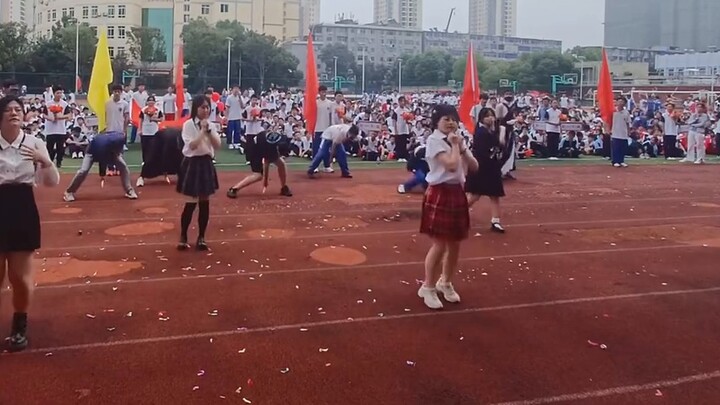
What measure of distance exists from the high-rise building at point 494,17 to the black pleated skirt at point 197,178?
16025 cm

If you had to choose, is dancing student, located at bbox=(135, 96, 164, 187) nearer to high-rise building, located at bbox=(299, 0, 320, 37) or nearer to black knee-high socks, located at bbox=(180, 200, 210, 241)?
black knee-high socks, located at bbox=(180, 200, 210, 241)

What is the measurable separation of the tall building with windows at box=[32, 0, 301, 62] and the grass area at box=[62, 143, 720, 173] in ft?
236

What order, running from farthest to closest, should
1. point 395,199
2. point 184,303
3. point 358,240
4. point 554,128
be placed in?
point 554,128 < point 395,199 < point 358,240 < point 184,303

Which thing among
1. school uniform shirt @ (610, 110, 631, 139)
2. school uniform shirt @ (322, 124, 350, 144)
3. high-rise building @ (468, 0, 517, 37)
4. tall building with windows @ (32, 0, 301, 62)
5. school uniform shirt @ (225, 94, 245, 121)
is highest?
high-rise building @ (468, 0, 517, 37)

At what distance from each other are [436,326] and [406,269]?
5.97ft

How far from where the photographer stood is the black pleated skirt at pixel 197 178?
7.91 metres

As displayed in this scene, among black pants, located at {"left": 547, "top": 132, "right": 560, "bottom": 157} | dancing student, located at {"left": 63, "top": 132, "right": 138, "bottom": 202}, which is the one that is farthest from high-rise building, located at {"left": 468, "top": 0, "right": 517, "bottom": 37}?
dancing student, located at {"left": 63, "top": 132, "right": 138, "bottom": 202}

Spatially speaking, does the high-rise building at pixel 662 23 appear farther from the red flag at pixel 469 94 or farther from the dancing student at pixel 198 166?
the dancing student at pixel 198 166

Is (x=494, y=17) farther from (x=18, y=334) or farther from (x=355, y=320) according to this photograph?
(x=18, y=334)

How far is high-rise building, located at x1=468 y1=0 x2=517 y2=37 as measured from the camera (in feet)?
534

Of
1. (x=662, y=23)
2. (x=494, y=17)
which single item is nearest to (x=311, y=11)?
(x=494, y=17)

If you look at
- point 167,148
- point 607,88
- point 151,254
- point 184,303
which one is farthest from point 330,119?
point 184,303

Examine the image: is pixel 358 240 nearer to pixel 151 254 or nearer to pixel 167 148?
pixel 151 254

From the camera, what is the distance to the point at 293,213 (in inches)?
421
